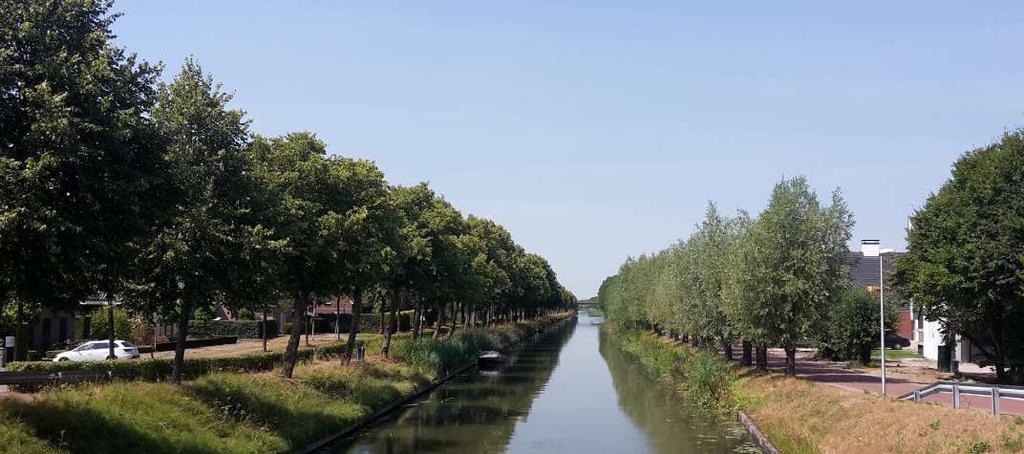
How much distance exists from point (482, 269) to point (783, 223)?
34923mm

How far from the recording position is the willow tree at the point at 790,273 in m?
40.1

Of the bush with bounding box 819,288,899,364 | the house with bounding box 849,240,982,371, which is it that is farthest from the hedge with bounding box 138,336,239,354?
the bush with bounding box 819,288,899,364

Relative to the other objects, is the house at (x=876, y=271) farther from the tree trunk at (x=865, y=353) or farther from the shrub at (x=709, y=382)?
the shrub at (x=709, y=382)

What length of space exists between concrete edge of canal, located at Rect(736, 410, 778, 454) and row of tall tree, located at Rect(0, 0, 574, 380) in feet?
54.0

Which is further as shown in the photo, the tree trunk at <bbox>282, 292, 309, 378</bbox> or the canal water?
the tree trunk at <bbox>282, 292, 309, 378</bbox>

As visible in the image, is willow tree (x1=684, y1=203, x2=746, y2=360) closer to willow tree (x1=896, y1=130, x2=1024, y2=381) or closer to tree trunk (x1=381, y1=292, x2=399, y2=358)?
willow tree (x1=896, y1=130, x2=1024, y2=381)

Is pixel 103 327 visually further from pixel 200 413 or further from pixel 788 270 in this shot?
pixel 788 270

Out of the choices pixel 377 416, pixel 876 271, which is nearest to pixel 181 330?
pixel 377 416

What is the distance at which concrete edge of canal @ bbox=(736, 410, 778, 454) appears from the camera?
1151 inches

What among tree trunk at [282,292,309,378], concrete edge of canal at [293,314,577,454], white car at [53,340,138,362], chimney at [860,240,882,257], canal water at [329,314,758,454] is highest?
chimney at [860,240,882,257]

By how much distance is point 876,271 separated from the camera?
10556 cm

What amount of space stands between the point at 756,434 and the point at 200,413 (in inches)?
783

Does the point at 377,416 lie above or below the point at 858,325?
below

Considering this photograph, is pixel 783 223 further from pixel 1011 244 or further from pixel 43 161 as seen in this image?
pixel 43 161
